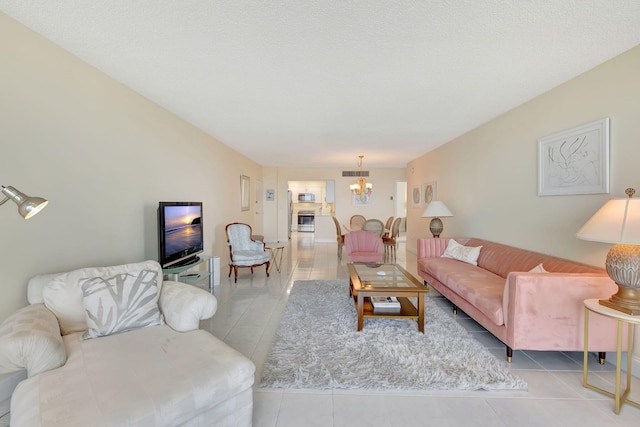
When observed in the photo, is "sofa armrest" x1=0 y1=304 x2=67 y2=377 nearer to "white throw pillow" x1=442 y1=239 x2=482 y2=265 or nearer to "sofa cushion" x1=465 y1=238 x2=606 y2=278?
"sofa cushion" x1=465 y1=238 x2=606 y2=278

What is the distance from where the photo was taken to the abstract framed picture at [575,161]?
2420 mm

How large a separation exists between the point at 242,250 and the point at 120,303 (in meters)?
3.18

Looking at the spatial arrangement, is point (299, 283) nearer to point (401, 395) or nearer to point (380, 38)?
point (401, 395)

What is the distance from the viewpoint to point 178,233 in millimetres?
3270

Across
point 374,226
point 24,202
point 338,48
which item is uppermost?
point 338,48

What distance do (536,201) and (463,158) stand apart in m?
1.90

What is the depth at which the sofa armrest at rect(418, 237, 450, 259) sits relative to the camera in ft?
14.0

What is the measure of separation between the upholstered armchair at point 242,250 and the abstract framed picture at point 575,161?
387 cm

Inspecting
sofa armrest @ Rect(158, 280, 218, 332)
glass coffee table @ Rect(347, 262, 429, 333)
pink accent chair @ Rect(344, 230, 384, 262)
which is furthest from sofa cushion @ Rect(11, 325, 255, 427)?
pink accent chair @ Rect(344, 230, 384, 262)

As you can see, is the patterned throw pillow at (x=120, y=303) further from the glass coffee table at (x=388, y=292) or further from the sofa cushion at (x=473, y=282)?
the sofa cushion at (x=473, y=282)

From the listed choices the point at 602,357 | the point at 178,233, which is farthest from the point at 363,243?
the point at 602,357

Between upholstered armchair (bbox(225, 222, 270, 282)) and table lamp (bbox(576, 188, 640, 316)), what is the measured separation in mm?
3980

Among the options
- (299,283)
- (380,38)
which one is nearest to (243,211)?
(299,283)

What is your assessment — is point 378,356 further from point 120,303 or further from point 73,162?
point 73,162
